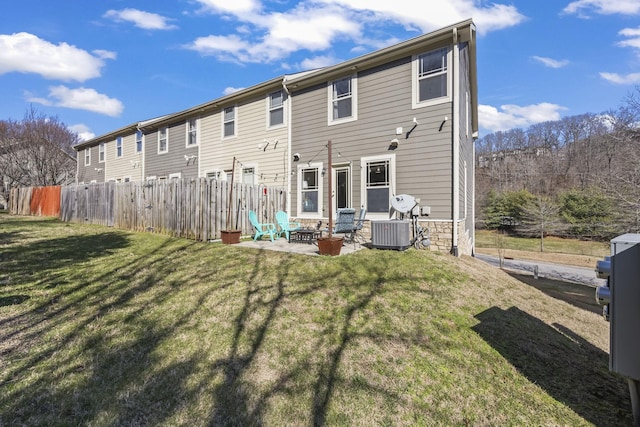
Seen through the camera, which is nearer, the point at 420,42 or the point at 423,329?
the point at 423,329

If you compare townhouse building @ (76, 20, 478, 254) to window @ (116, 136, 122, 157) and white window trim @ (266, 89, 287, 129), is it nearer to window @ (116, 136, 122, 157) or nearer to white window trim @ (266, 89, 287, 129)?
white window trim @ (266, 89, 287, 129)

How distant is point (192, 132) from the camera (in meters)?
14.7

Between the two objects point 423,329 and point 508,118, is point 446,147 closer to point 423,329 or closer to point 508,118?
point 423,329

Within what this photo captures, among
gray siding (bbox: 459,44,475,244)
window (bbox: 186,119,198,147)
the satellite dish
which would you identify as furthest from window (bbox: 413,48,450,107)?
window (bbox: 186,119,198,147)

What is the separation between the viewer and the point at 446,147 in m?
7.86

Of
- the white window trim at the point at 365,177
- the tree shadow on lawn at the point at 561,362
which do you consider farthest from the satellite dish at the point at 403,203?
the tree shadow on lawn at the point at 561,362

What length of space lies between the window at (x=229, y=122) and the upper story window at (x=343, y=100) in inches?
197

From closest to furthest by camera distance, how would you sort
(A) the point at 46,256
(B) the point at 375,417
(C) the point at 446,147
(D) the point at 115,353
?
(B) the point at 375,417, (D) the point at 115,353, (A) the point at 46,256, (C) the point at 446,147

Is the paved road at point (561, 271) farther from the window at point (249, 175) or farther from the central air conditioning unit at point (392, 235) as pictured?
the window at point (249, 175)

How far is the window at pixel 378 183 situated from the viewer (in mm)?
8844

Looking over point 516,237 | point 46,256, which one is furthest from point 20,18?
point 516,237

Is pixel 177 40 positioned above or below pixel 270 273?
above

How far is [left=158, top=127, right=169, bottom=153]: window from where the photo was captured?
627 inches

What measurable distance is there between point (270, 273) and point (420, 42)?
23.3ft
